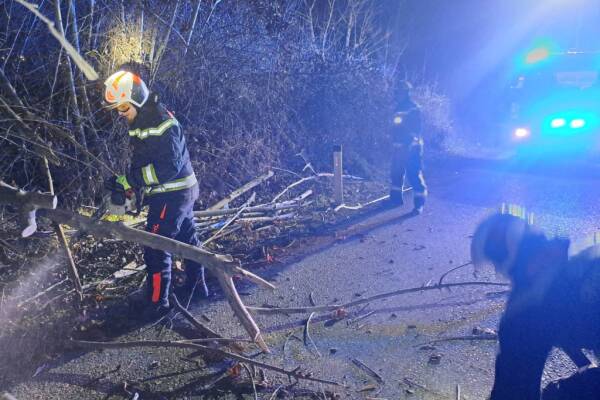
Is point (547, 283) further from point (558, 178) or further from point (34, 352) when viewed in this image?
point (558, 178)

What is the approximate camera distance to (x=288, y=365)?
3.54 metres

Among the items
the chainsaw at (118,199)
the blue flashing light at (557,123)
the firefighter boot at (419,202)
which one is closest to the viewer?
the chainsaw at (118,199)

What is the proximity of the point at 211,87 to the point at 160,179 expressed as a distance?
457 centimetres

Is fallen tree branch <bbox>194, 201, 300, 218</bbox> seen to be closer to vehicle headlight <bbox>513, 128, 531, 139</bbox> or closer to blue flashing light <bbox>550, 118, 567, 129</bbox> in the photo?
vehicle headlight <bbox>513, 128, 531, 139</bbox>

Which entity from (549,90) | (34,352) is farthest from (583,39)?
(34,352)

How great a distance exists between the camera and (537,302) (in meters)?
2.03

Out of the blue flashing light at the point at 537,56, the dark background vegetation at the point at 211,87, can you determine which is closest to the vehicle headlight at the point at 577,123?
the blue flashing light at the point at 537,56

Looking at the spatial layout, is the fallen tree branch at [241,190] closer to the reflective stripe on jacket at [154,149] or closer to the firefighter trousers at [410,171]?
the firefighter trousers at [410,171]

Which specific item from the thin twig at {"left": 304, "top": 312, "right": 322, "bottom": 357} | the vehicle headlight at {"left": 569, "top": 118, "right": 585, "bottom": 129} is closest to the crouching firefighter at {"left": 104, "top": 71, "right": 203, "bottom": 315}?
the thin twig at {"left": 304, "top": 312, "right": 322, "bottom": 357}

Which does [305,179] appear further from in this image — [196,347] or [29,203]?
[29,203]

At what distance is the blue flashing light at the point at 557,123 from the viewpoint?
9.95 m

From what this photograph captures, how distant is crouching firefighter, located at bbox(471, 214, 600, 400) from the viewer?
1.97 m

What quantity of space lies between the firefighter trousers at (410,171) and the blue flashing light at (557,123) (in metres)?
4.23

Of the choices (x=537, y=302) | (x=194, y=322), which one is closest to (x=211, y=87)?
(x=194, y=322)
